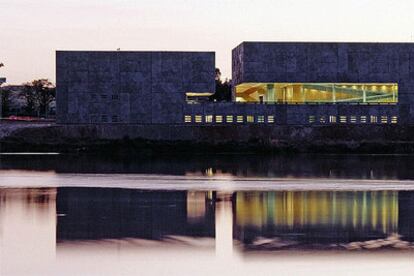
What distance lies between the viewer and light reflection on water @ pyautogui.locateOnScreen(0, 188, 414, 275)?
2392cm

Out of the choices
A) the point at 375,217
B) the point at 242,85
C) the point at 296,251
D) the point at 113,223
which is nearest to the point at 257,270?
the point at 296,251

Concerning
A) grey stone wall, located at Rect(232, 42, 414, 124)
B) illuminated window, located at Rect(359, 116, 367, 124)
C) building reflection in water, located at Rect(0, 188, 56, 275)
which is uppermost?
grey stone wall, located at Rect(232, 42, 414, 124)

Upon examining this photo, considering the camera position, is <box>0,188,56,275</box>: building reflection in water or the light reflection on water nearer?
<box>0,188,56,275</box>: building reflection in water

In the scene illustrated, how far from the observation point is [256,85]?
112562mm

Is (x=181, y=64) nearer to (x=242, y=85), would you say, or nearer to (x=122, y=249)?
(x=242, y=85)

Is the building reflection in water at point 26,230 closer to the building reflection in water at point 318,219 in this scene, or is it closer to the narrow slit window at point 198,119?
the building reflection in water at point 318,219

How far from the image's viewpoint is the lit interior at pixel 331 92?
363 ft

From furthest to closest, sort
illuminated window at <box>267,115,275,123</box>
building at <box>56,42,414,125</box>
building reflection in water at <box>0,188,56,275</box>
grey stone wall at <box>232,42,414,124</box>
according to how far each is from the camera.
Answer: grey stone wall at <box>232,42,414,124</box> < illuminated window at <box>267,115,275,123</box> < building at <box>56,42,414,125</box> < building reflection in water at <box>0,188,56,275</box>

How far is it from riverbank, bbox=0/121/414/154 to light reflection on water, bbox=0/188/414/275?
5687 cm

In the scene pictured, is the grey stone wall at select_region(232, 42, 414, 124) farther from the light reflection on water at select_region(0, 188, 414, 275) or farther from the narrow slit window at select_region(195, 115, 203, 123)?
the light reflection on water at select_region(0, 188, 414, 275)

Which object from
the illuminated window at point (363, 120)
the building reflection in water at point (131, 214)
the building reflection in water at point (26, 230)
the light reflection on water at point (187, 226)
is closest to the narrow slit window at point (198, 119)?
the illuminated window at point (363, 120)

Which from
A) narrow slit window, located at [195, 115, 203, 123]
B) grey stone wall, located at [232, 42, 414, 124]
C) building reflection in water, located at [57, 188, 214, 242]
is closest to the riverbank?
narrow slit window, located at [195, 115, 203, 123]

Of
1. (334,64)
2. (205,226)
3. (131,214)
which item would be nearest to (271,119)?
(334,64)

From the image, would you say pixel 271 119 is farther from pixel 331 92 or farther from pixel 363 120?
pixel 363 120
